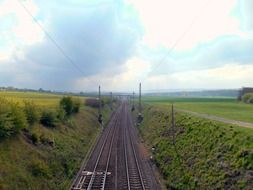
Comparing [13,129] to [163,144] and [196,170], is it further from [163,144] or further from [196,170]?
[163,144]

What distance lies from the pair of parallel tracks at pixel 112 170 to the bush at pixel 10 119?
24.1ft

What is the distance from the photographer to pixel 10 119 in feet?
91.1

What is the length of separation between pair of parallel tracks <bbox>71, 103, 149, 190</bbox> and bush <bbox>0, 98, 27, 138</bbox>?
736 centimetres

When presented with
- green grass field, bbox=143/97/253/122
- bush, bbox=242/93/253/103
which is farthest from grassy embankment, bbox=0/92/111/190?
bush, bbox=242/93/253/103

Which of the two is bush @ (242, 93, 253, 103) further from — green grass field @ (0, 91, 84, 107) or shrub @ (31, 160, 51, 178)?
shrub @ (31, 160, 51, 178)

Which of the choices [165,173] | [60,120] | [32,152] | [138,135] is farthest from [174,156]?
[138,135]

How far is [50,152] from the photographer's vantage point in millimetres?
33625

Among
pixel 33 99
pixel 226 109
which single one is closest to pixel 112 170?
pixel 226 109

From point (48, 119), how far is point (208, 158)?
22.6 m

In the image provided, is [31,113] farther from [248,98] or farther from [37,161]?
[248,98]

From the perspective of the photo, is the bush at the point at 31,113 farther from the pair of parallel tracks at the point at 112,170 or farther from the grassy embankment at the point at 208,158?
the grassy embankment at the point at 208,158

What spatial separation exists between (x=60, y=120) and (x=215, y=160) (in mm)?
28122

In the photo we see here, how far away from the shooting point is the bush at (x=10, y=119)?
87.2 ft

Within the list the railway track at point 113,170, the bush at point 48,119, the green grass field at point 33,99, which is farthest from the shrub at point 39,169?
the bush at point 48,119
